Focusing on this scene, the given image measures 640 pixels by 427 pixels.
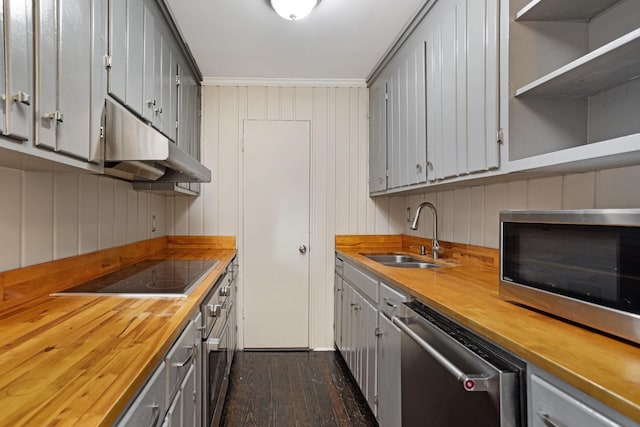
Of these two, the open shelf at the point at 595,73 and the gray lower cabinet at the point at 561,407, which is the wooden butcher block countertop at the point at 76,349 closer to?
the gray lower cabinet at the point at 561,407

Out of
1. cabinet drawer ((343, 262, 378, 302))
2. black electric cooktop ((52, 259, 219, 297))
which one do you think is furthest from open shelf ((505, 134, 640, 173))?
black electric cooktop ((52, 259, 219, 297))

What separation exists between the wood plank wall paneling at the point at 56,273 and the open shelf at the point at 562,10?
6.67ft

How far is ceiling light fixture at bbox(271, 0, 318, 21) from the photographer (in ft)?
6.93

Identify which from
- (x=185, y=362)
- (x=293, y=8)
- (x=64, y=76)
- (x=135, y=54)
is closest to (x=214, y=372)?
(x=185, y=362)

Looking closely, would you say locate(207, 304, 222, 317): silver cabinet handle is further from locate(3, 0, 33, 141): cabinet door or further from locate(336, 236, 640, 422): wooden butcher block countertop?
locate(3, 0, 33, 141): cabinet door

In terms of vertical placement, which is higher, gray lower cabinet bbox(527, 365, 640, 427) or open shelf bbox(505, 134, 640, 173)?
open shelf bbox(505, 134, 640, 173)

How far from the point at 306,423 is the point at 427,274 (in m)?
1.18

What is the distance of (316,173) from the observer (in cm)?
356

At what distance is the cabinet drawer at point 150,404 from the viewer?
800mm

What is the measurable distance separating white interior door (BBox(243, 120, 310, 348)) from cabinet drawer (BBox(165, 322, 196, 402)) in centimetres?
201

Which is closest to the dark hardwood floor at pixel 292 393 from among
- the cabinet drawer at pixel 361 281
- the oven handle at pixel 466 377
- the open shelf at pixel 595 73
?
the cabinet drawer at pixel 361 281

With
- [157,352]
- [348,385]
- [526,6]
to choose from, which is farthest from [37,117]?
[348,385]

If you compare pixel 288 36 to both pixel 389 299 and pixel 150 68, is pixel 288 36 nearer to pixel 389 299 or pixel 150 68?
pixel 150 68

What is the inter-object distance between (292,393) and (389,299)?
123 centimetres
